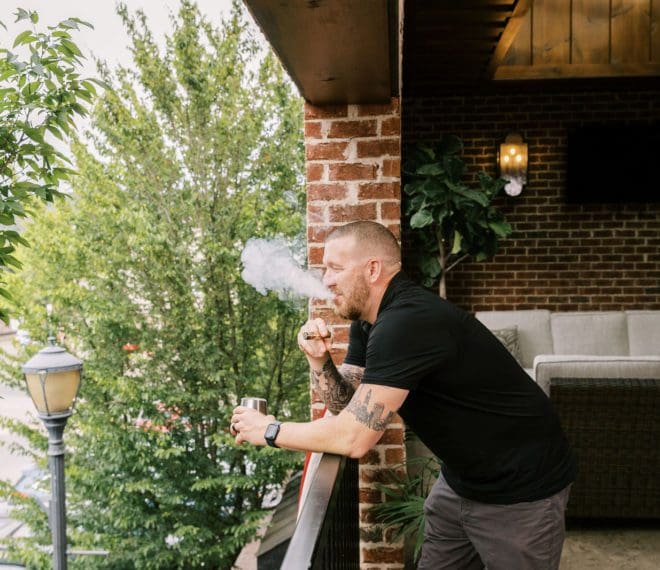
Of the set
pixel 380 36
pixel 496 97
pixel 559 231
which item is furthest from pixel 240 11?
pixel 380 36

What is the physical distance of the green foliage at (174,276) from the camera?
6.35 m

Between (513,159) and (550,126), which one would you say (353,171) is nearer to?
(513,159)

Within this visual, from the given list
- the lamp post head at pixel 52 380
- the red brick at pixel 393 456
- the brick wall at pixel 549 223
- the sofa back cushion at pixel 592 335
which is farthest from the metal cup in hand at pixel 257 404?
the brick wall at pixel 549 223

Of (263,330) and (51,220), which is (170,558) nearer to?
(263,330)

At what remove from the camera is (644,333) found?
657 centimetres

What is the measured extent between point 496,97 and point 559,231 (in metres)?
1.65

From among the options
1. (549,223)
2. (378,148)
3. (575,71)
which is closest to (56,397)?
(378,148)

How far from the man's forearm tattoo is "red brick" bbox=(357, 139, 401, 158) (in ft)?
3.91

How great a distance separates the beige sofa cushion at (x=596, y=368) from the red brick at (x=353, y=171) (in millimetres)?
1263

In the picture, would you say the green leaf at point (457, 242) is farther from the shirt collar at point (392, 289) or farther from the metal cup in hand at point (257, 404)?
the metal cup in hand at point (257, 404)

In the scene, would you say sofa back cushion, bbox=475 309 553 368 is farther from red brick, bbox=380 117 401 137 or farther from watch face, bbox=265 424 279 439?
watch face, bbox=265 424 279 439

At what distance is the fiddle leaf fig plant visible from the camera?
5.48m

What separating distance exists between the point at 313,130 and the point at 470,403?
131 cm

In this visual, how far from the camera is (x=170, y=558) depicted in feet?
20.4
